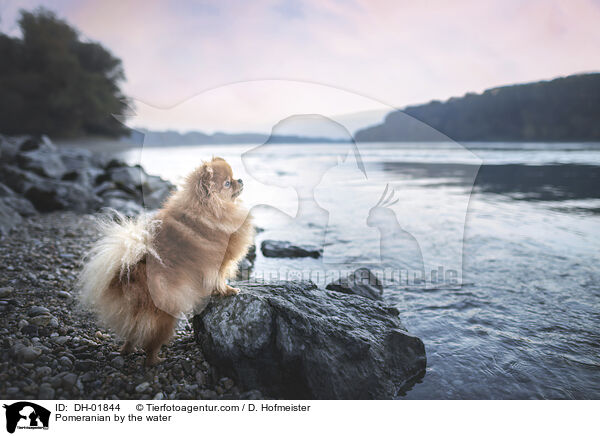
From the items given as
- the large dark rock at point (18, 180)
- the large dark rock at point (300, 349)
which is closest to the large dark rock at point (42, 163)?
the large dark rock at point (18, 180)

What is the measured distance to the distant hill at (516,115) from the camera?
691 cm

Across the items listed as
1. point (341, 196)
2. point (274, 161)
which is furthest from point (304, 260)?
point (274, 161)

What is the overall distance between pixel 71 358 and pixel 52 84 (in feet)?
84.8

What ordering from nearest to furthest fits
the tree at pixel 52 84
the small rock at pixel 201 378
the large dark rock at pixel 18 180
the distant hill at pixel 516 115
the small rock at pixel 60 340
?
1. the small rock at pixel 201 378
2. the small rock at pixel 60 340
3. the distant hill at pixel 516 115
4. the large dark rock at pixel 18 180
5. the tree at pixel 52 84

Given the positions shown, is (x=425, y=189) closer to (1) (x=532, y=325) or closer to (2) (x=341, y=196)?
(2) (x=341, y=196)

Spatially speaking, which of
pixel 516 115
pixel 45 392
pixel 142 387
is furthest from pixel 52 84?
pixel 516 115

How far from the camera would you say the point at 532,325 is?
3750 millimetres

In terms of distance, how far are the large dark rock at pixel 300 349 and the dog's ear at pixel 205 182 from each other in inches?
40.3

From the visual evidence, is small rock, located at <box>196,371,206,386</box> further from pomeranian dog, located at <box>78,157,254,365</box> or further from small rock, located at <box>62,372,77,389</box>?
small rock, located at <box>62,372,77,389</box>

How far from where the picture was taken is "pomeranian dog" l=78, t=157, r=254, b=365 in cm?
240

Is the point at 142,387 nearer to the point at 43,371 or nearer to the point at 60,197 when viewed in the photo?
the point at 43,371

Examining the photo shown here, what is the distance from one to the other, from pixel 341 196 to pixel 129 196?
6.81m
